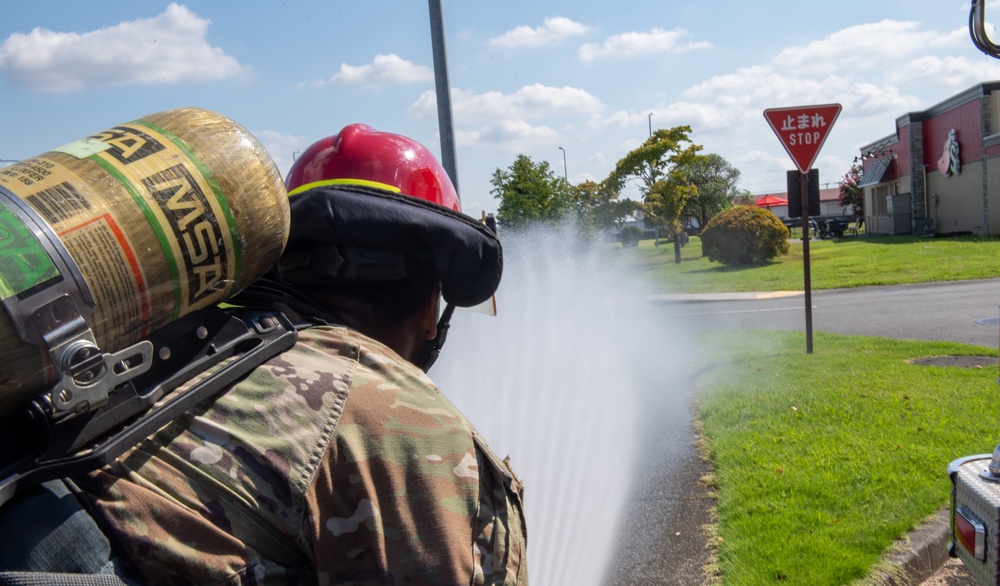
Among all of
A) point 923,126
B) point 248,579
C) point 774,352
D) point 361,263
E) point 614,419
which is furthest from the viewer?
point 923,126

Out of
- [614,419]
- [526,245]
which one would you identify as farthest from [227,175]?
[526,245]

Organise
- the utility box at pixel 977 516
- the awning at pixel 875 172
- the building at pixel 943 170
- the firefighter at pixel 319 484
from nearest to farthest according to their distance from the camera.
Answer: the firefighter at pixel 319 484, the utility box at pixel 977 516, the building at pixel 943 170, the awning at pixel 875 172

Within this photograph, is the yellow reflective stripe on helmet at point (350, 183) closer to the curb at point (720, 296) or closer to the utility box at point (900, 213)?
the curb at point (720, 296)

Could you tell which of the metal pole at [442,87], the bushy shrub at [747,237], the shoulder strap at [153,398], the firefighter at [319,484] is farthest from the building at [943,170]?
the shoulder strap at [153,398]

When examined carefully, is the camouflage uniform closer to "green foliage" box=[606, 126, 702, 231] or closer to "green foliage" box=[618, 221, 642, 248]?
"green foliage" box=[606, 126, 702, 231]

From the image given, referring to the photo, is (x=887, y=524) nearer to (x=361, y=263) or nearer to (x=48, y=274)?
(x=361, y=263)

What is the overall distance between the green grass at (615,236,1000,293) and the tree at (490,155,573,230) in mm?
2704

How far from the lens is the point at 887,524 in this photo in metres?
4.29

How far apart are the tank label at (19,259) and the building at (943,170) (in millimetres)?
31731

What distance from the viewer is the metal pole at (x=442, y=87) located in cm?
647

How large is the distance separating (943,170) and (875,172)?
869cm

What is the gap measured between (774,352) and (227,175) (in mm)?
9446

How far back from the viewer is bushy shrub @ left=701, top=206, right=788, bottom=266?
2598 cm

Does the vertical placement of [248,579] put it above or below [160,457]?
below
